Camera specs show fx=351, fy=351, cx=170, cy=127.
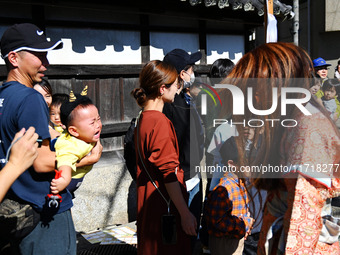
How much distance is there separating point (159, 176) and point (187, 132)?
2.34ft

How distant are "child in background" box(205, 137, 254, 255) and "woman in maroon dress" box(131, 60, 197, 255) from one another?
11.0 inches

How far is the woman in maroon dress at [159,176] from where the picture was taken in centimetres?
256

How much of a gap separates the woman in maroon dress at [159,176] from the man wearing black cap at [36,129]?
24.9 inches

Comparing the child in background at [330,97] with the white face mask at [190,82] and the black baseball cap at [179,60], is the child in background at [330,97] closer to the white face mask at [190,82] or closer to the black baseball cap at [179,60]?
the white face mask at [190,82]

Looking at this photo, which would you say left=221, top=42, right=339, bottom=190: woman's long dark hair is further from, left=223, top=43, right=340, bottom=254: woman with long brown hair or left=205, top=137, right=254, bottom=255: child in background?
left=205, top=137, right=254, bottom=255: child in background

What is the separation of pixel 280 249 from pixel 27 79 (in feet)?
5.80

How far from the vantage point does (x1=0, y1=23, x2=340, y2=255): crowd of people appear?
153 cm

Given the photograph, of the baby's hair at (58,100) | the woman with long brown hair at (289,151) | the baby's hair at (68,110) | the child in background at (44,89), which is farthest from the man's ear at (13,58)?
the baby's hair at (58,100)

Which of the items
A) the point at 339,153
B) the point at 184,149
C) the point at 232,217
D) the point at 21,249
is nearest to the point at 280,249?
the point at 339,153

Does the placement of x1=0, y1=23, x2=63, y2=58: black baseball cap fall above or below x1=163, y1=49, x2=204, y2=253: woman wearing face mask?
Answer: above

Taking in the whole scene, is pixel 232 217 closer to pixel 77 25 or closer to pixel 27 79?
pixel 27 79

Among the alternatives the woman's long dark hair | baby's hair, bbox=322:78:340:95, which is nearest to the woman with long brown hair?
the woman's long dark hair

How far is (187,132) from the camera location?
3.27m

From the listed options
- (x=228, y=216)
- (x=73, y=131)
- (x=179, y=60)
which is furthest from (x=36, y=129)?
(x=179, y=60)
